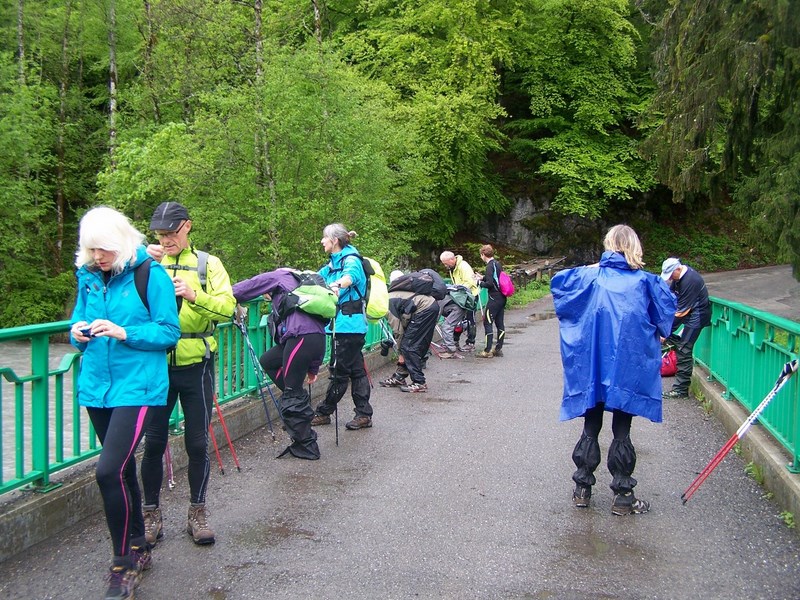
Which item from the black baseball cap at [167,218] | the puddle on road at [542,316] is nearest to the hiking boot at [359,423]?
the black baseball cap at [167,218]

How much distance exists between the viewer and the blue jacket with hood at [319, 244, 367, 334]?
293 inches

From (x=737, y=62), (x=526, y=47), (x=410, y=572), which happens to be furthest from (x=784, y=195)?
(x=526, y=47)

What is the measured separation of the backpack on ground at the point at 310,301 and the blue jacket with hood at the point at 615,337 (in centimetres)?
198

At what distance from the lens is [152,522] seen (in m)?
4.63

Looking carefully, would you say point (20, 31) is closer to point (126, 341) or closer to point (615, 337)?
point (126, 341)

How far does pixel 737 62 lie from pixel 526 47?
67.4ft

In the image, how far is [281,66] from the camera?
1571cm

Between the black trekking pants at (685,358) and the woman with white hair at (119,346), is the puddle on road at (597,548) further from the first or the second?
the black trekking pants at (685,358)

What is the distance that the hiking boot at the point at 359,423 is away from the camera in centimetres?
792

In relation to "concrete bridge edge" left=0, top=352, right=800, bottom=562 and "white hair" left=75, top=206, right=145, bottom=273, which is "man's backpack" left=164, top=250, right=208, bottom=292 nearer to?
"white hair" left=75, top=206, right=145, bottom=273

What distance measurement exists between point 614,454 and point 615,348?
2.50 feet

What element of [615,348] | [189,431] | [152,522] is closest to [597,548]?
[615,348]

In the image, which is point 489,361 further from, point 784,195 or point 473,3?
point 473,3

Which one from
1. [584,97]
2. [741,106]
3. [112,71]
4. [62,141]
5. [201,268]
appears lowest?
[201,268]
